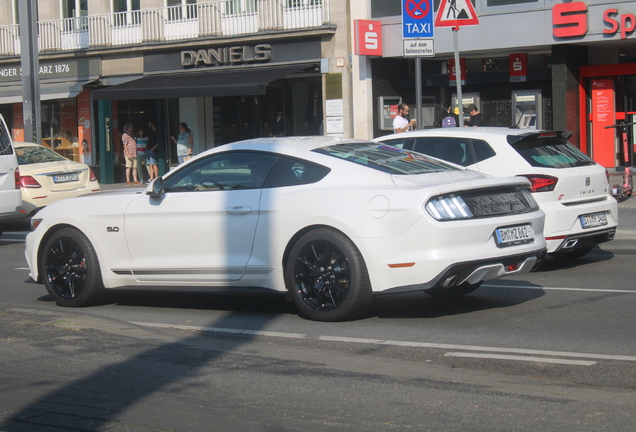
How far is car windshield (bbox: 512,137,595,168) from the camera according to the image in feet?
30.1

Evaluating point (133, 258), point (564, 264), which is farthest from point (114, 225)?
point (564, 264)

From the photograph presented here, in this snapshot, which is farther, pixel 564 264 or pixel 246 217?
pixel 564 264

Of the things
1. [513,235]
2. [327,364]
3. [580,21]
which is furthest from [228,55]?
[327,364]

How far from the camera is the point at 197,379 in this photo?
4980 millimetres

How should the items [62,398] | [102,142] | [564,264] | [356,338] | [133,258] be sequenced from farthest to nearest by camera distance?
[102,142] → [564,264] → [133,258] → [356,338] → [62,398]

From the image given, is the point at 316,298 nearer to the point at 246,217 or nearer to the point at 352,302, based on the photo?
the point at 352,302

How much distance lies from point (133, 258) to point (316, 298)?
188 centimetres

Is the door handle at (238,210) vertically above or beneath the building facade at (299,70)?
beneath

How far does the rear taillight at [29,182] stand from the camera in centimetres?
1511

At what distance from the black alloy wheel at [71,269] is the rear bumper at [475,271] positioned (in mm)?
2931

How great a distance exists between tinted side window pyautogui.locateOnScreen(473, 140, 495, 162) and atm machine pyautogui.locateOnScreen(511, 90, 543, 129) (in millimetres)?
13314

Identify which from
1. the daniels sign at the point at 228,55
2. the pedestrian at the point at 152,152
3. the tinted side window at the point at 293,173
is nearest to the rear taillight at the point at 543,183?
the tinted side window at the point at 293,173

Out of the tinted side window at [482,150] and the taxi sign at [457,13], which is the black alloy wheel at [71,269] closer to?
the tinted side window at [482,150]

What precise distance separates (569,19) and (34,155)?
12211 millimetres
